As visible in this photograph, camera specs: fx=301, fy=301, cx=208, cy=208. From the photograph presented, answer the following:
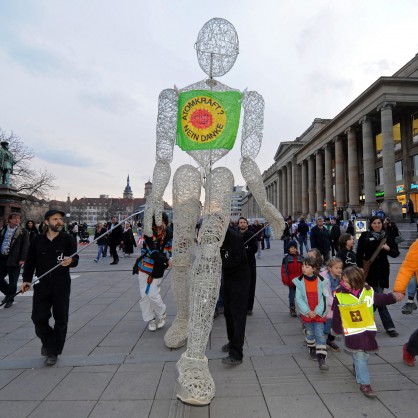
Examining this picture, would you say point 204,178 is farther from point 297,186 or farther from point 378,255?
point 297,186

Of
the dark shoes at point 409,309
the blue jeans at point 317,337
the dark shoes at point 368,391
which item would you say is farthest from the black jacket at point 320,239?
the dark shoes at point 368,391

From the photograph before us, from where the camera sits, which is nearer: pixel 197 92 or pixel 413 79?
pixel 197 92

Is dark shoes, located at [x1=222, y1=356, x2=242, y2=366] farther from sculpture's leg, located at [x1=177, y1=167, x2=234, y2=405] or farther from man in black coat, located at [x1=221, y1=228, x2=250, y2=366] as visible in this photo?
sculpture's leg, located at [x1=177, y1=167, x2=234, y2=405]

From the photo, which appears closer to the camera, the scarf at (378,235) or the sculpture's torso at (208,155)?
the sculpture's torso at (208,155)

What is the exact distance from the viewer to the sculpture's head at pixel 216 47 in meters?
3.56

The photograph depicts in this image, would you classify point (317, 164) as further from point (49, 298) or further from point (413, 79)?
point (49, 298)

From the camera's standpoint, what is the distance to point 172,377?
3.03 metres

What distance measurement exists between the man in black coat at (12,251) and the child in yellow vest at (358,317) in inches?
237

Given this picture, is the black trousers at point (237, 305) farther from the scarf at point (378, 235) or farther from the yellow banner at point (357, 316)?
the scarf at point (378, 235)

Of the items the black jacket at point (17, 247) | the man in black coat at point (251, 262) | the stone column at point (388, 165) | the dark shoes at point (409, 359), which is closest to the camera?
the dark shoes at point (409, 359)

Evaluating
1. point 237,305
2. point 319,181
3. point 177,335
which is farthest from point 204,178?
point 319,181

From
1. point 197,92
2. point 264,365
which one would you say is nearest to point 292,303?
point 264,365

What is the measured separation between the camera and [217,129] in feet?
10.9

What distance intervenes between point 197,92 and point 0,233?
213 inches
